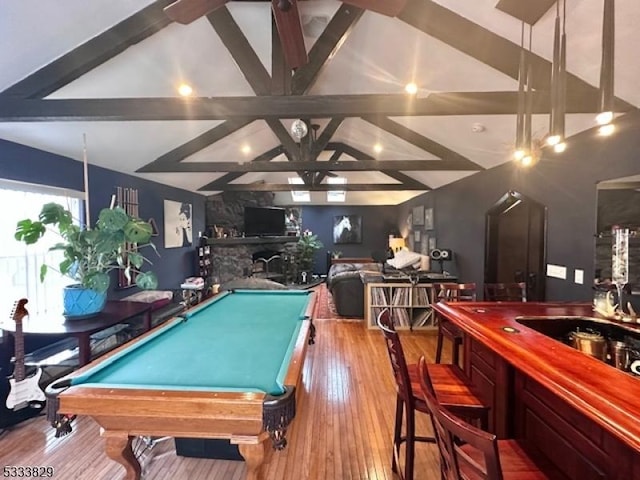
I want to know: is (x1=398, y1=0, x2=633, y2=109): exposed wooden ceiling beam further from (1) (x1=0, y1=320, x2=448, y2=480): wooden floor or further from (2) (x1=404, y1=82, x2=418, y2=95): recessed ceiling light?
(1) (x1=0, y1=320, x2=448, y2=480): wooden floor

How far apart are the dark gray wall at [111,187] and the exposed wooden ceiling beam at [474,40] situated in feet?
12.9

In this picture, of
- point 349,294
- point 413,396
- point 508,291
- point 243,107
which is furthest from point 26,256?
point 508,291

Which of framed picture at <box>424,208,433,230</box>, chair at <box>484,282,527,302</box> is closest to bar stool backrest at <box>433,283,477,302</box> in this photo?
chair at <box>484,282,527,302</box>

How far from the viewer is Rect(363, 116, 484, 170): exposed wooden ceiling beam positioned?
15.9ft

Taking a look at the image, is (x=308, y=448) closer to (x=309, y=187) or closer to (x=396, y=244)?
(x=309, y=187)

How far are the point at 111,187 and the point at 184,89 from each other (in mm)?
2249

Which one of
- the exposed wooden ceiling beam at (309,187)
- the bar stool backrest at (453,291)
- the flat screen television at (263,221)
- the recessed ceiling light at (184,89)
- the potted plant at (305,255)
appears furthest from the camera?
the potted plant at (305,255)

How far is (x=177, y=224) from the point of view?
677cm

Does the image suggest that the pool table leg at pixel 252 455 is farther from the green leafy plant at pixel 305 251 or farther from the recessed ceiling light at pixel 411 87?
the green leafy plant at pixel 305 251

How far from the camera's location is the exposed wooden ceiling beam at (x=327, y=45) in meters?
2.79

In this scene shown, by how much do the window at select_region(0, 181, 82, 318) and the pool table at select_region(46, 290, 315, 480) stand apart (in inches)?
94.4

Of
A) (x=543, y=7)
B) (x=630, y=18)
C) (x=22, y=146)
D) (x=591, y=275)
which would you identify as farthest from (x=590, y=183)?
(x=22, y=146)

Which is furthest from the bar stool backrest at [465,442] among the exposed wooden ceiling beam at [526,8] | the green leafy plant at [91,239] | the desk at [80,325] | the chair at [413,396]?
the green leafy plant at [91,239]

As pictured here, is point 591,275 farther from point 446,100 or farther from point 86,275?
point 86,275
